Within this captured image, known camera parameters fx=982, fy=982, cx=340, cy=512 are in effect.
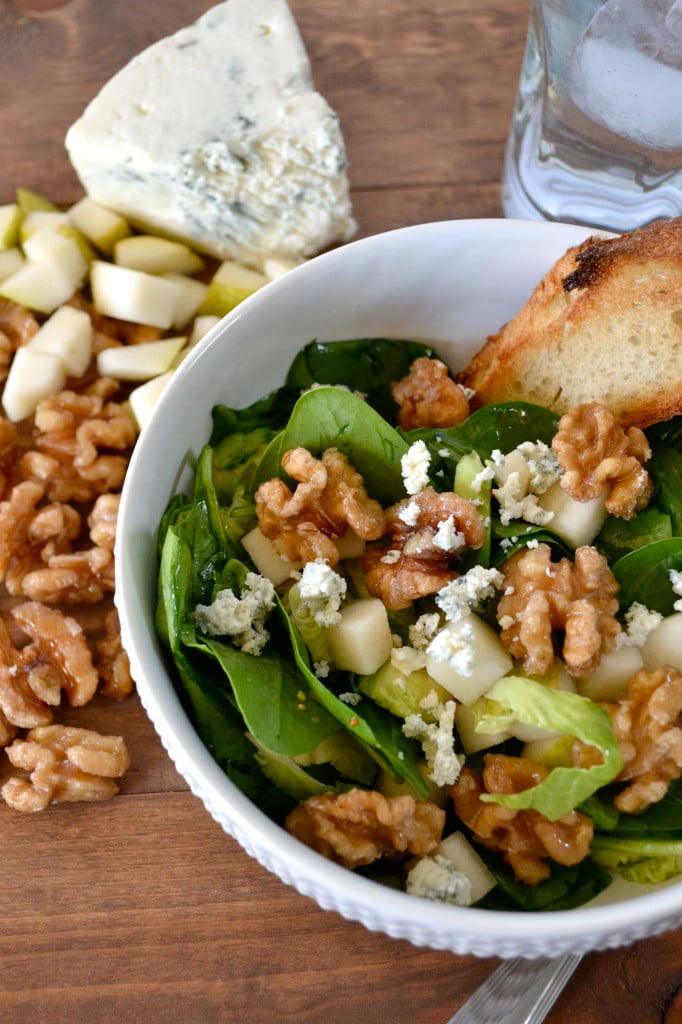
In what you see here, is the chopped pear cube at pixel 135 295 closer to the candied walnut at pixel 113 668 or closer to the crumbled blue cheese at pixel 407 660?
the candied walnut at pixel 113 668

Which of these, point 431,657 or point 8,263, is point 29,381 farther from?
point 431,657

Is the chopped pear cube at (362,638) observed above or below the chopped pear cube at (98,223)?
below

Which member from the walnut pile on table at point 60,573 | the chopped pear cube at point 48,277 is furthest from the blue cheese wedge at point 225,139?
the walnut pile on table at point 60,573

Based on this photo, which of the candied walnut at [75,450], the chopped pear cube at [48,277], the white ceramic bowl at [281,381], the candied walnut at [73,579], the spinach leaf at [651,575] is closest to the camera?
the white ceramic bowl at [281,381]

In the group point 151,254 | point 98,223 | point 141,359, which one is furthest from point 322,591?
point 98,223

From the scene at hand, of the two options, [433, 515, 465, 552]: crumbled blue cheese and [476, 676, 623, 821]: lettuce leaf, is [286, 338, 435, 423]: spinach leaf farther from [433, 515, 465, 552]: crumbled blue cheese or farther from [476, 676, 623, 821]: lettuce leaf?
[476, 676, 623, 821]: lettuce leaf

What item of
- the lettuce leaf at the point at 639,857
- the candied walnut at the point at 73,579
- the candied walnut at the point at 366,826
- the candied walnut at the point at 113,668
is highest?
the candied walnut at the point at 366,826

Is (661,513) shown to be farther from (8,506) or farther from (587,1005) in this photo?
(8,506)
